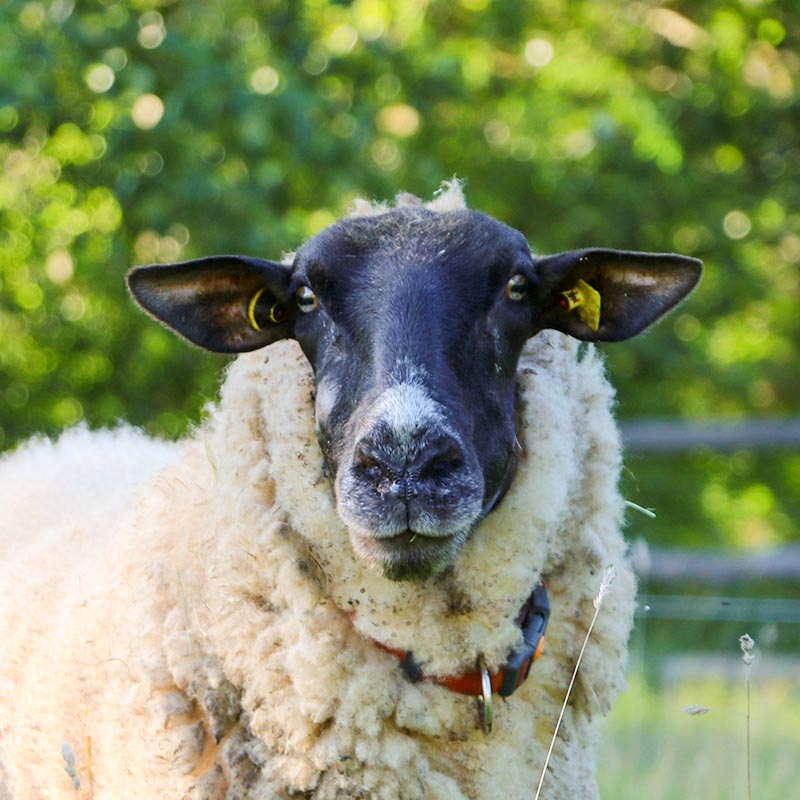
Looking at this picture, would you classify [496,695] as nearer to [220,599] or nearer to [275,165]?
[220,599]

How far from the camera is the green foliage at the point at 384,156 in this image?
6.69m

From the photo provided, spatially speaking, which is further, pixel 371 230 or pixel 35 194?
pixel 35 194

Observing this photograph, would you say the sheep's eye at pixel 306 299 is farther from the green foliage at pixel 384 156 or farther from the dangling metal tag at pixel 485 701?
the green foliage at pixel 384 156

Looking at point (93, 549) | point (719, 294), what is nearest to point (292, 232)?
point (93, 549)

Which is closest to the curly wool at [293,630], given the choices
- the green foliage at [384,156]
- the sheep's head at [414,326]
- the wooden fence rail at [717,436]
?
the sheep's head at [414,326]

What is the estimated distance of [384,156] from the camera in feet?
28.3

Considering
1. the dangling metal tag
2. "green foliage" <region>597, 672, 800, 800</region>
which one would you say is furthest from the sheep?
"green foliage" <region>597, 672, 800, 800</region>

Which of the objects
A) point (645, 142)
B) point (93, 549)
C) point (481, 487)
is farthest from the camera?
point (645, 142)

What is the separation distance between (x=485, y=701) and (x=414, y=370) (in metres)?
0.71

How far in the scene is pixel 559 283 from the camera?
3078mm

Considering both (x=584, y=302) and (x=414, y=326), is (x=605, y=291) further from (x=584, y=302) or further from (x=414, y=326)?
(x=414, y=326)

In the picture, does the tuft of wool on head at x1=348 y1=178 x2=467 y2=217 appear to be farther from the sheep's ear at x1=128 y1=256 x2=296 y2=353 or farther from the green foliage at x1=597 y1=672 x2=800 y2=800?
the green foliage at x1=597 y1=672 x2=800 y2=800

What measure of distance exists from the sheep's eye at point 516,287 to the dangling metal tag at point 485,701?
862 millimetres

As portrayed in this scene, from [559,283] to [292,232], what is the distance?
376 centimetres
